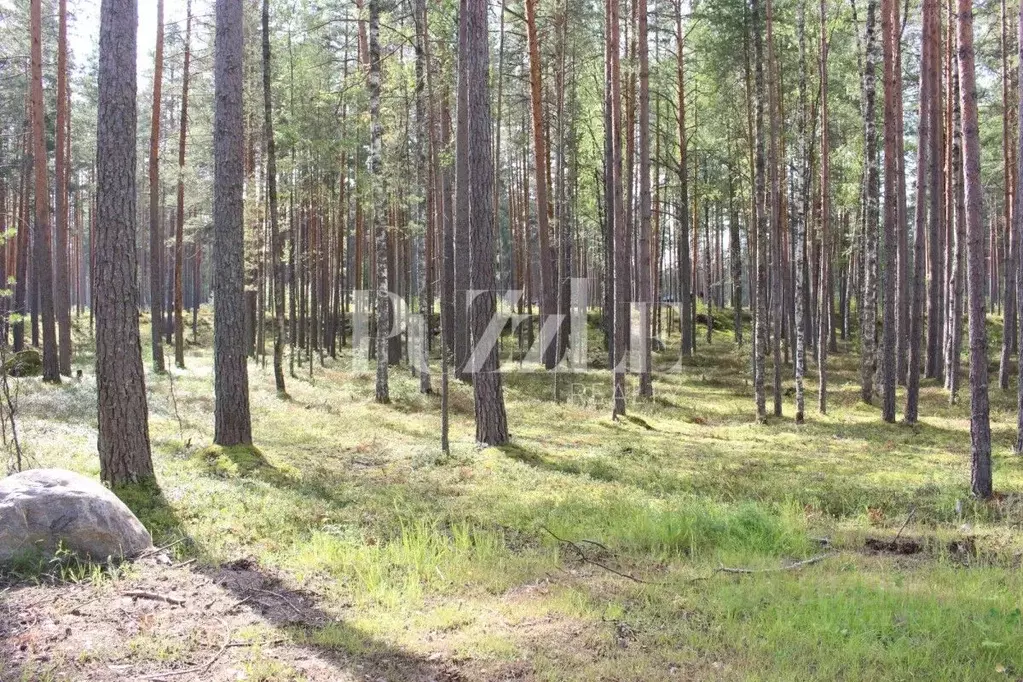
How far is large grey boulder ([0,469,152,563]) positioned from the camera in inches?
234

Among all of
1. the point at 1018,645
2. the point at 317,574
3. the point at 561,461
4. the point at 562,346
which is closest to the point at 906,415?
the point at 561,461

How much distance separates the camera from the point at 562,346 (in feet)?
76.8

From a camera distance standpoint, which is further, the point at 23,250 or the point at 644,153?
the point at 23,250

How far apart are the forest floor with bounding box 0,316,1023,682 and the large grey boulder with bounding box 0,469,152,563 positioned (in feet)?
0.81

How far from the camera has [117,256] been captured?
7.94 m

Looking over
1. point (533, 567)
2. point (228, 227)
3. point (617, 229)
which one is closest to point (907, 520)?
point (533, 567)

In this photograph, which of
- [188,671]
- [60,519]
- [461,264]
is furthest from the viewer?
[461,264]

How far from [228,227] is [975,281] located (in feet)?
32.1

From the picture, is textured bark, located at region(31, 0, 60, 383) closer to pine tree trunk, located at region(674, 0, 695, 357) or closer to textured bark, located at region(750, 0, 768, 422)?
textured bark, located at region(750, 0, 768, 422)

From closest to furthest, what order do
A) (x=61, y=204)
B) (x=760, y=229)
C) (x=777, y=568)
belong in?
(x=777, y=568) → (x=760, y=229) → (x=61, y=204)

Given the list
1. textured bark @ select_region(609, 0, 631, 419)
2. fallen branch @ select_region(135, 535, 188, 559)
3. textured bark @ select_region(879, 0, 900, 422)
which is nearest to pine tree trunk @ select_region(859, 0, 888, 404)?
textured bark @ select_region(879, 0, 900, 422)

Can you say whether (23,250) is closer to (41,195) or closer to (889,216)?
(41,195)

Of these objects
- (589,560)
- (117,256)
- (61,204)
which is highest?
(61,204)

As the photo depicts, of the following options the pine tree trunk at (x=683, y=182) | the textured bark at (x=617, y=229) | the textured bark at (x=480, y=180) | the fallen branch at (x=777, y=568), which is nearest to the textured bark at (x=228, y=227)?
the textured bark at (x=480, y=180)
